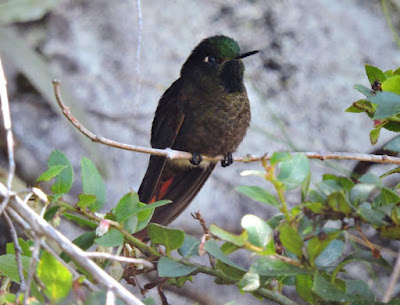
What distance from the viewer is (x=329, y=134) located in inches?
140

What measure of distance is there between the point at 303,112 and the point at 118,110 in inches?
38.8

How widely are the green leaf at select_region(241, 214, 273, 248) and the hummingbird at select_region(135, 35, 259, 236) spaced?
5.43 feet

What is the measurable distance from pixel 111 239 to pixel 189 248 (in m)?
0.18

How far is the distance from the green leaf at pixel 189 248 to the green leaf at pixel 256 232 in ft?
0.89

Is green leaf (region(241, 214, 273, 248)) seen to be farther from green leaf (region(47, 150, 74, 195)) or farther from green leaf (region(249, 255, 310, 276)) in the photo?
green leaf (region(47, 150, 74, 195))

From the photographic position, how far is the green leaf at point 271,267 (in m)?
1.20

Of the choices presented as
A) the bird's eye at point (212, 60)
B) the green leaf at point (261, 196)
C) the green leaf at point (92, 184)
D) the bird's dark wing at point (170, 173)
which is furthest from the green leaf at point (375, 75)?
the bird's eye at point (212, 60)

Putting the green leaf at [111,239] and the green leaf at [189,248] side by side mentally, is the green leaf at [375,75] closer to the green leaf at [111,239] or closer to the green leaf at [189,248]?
the green leaf at [189,248]

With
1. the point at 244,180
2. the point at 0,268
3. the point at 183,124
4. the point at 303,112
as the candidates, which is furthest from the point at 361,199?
the point at 303,112

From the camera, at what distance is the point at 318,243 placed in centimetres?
A: 120

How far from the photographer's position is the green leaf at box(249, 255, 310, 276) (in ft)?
3.92

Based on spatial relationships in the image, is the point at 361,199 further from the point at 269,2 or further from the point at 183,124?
the point at 269,2

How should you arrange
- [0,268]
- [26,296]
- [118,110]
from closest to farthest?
[26,296] → [0,268] → [118,110]

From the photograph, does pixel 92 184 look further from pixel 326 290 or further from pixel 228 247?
pixel 326 290
